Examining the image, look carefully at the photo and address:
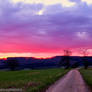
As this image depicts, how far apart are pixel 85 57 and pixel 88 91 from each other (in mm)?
106392

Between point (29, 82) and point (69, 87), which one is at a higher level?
point (29, 82)

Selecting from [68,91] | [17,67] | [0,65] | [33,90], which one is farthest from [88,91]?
[0,65]

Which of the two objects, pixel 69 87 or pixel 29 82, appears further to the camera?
pixel 29 82

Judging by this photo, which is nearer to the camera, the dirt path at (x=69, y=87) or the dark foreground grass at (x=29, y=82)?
the dirt path at (x=69, y=87)

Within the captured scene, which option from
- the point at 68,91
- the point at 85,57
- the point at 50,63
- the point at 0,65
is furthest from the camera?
the point at 50,63

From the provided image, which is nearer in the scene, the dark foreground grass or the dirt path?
the dirt path

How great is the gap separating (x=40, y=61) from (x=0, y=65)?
37.0 metres

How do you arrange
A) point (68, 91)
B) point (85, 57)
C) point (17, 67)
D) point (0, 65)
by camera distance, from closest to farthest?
point (68, 91) → point (85, 57) → point (17, 67) → point (0, 65)

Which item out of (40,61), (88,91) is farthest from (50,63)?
(88,91)

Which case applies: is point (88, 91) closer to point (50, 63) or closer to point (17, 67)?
point (17, 67)

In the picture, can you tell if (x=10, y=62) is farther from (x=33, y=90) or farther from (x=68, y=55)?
(x=33, y=90)

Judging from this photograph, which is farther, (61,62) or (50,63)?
(50,63)

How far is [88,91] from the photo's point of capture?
16812 millimetres

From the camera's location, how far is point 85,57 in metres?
122
